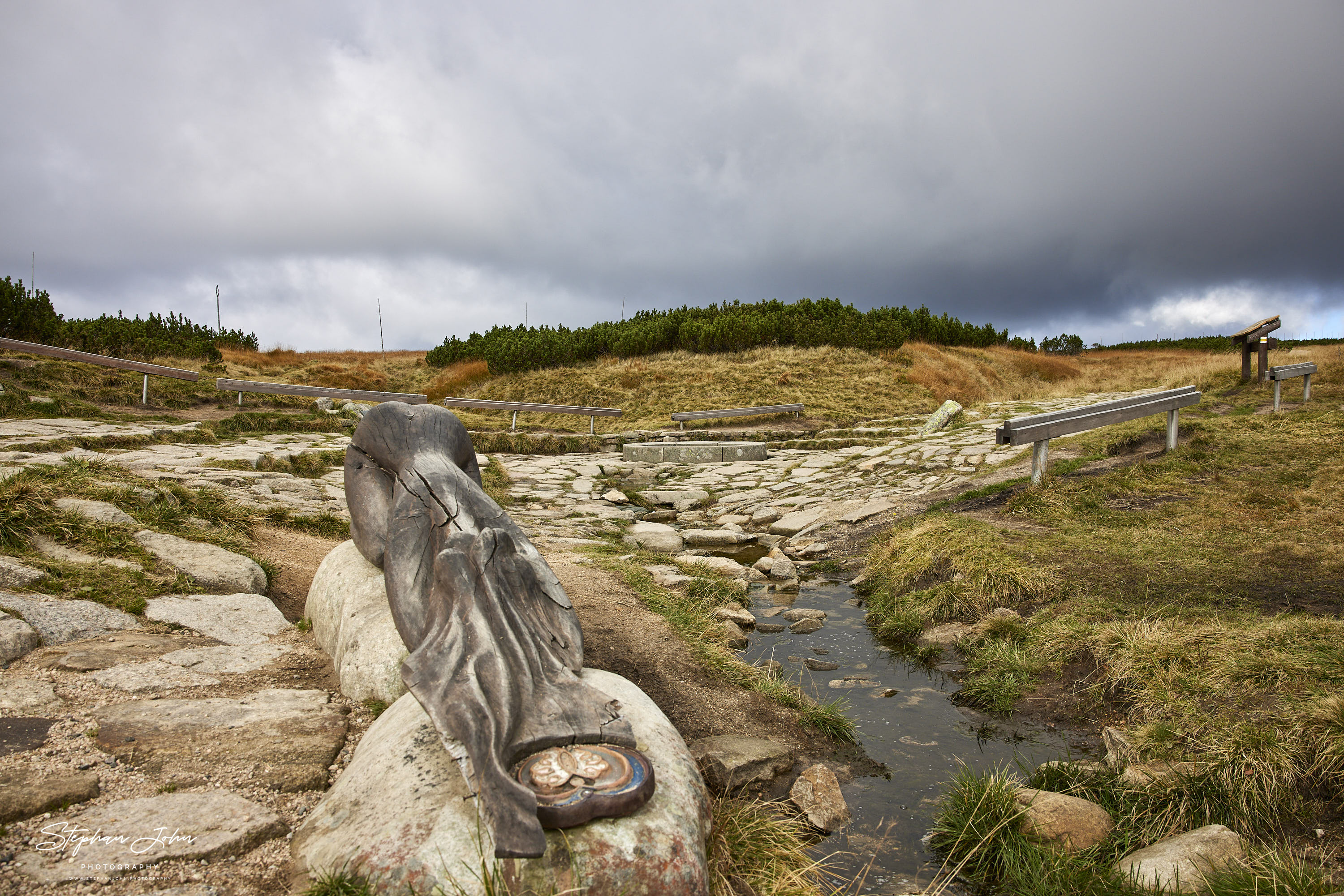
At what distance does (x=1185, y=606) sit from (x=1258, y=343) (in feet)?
37.6

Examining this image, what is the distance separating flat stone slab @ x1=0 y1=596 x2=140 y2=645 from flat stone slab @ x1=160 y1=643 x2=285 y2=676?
48cm

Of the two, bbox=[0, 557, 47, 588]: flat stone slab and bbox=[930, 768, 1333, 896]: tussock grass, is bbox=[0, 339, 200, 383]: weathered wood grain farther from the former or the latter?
bbox=[930, 768, 1333, 896]: tussock grass

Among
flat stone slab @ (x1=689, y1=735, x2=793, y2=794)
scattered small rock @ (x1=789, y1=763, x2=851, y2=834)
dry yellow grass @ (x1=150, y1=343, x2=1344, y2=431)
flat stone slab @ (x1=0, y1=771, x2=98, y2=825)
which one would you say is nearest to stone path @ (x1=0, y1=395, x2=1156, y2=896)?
flat stone slab @ (x1=0, y1=771, x2=98, y2=825)

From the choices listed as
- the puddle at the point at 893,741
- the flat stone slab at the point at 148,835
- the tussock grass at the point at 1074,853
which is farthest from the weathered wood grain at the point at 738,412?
the flat stone slab at the point at 148,835

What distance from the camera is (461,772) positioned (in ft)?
7.43

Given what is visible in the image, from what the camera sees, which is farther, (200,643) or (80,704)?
(200,643)

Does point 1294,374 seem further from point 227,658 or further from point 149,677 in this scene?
point 149,677

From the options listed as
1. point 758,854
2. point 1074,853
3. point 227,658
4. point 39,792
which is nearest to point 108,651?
point 227,658

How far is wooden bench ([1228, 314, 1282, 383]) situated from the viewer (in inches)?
494

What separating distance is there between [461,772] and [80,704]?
6.57 ft

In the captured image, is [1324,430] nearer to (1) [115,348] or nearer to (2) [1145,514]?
(2) [1145,514]

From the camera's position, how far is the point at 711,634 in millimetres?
5379

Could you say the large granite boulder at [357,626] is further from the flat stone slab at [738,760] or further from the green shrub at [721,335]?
the green shrub at [721,335]

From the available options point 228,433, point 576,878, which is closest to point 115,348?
point 228,433
